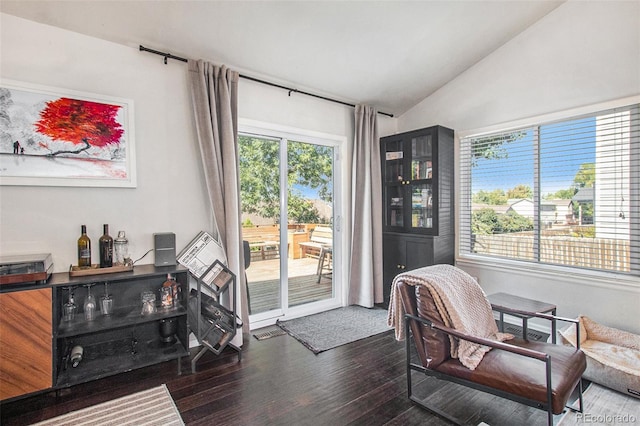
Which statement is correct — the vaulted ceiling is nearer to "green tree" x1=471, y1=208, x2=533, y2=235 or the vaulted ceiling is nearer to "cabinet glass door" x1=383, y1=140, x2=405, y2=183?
"cabinet glass door" x1=383, y1=140, x2=405, y2=183

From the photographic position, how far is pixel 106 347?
2576mm

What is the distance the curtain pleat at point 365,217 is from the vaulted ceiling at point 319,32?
0.58 metres

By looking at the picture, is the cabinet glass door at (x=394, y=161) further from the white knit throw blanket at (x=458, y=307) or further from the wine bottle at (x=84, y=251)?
the wine bottle at (x=84, y=251)

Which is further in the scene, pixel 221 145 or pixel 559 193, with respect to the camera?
pixel 559 193

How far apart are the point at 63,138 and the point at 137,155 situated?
0.49 metres

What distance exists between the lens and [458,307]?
208 cm

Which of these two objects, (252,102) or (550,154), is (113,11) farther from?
(550,154)

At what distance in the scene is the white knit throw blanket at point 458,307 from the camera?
199 cm

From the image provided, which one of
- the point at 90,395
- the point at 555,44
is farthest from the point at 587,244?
the point at 90,395

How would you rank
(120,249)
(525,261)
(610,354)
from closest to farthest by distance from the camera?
(610,354), (120,249), (525,261)

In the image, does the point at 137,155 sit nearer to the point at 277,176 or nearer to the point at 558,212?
the point at 277,176

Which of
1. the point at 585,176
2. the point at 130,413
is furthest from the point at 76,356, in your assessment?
the point at 585,176

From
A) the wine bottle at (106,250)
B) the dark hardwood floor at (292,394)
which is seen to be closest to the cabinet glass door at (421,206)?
the dark hardwood floor at (292,394)

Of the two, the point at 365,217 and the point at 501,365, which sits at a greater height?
the point at 365,217
